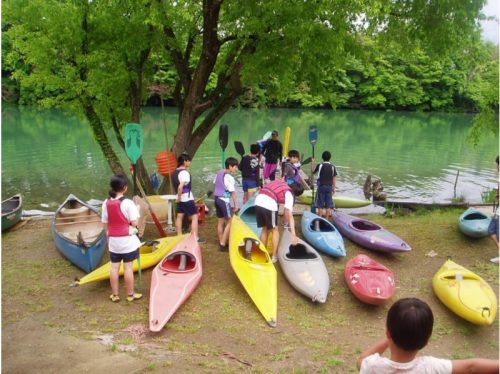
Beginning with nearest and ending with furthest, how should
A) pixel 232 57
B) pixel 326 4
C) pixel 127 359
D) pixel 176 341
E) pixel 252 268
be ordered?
pixel 127 359, pixel 176 341, pixel 252 268, pixel 326 4, pixel 232 57

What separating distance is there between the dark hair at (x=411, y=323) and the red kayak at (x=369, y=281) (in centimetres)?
346

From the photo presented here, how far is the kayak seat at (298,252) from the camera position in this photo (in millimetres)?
6403

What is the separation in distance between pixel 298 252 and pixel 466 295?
2276mm

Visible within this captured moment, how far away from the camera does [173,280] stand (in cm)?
543

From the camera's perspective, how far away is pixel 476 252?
723 cm

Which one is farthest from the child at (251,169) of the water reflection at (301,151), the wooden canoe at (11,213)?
the water reflection at (301,151)

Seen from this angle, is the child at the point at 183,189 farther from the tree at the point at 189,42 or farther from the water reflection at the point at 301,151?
the water reflection at the point at 301,151

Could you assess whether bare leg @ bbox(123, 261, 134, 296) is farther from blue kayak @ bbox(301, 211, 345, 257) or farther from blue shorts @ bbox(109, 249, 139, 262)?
blue kayak @ bbox(301, 211, 345, 257)

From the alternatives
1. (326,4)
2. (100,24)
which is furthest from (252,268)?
(100,24)

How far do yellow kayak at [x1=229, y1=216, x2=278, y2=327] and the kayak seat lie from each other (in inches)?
15.8

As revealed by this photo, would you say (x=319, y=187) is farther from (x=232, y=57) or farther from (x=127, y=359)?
(x=127, y=359)

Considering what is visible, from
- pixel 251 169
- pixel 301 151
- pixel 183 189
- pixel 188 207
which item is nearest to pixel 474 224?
pixel 251 169

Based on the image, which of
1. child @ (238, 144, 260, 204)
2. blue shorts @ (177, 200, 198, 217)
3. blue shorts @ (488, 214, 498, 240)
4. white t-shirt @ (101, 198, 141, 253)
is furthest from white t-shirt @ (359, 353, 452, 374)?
child @ (238, 144, 260, 204)

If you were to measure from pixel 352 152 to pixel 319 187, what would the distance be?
535 inches
